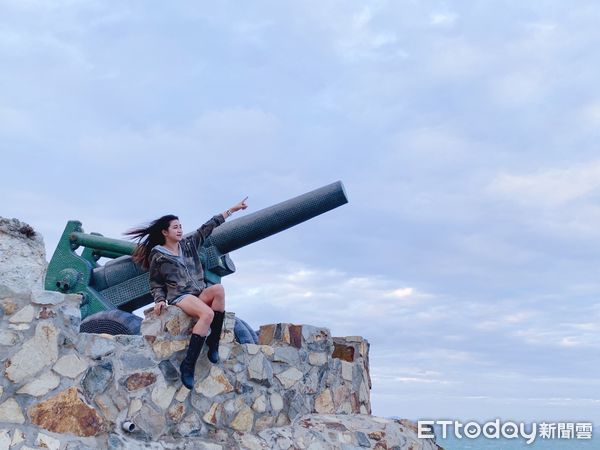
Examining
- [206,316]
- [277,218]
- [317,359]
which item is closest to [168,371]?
[206,316]

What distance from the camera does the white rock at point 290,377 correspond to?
23.5 ft

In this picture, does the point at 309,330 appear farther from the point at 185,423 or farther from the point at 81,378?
the point at 81,378

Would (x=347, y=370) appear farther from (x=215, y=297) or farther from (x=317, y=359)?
(x=215, y=297)

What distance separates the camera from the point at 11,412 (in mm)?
5473

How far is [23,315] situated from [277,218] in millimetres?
5313

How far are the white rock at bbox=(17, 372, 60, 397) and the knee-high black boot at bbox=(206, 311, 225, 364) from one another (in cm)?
123

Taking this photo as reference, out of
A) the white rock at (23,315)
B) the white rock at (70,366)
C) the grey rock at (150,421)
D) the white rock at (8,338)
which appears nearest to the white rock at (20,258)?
the white rock at (23,315)

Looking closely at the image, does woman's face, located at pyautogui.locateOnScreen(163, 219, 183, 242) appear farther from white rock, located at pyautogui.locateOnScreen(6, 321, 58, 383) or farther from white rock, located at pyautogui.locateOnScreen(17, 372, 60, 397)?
white rock, located at pyautogui.locateOnScreen(17, 372, 60, 397)

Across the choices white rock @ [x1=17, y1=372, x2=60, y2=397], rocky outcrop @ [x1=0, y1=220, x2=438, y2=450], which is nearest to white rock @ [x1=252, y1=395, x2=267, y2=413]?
rocky outcrop @ [x1=0, y1=220, x2=438, y2=450]

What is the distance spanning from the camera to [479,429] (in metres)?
7.62

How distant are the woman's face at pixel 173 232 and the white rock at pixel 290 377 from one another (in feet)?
5.02

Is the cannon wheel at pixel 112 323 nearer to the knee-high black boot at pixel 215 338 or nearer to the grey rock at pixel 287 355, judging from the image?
the grey rock at pixel 287 355

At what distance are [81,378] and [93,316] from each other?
4.64 meters

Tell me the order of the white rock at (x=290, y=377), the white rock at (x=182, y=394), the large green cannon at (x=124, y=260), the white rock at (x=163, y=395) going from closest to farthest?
the white rock at (x=163, y=395) → the white rock at (x=182, y=394) → the white rock at (x=290, y=377) → the large green cannon at (x=124, y=260)
